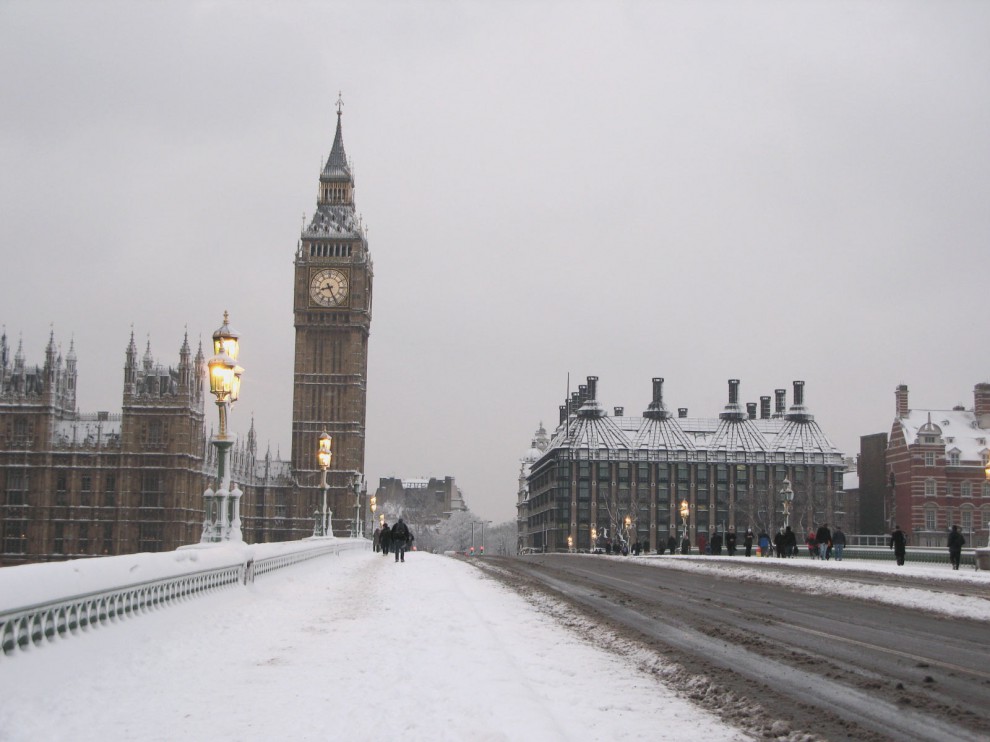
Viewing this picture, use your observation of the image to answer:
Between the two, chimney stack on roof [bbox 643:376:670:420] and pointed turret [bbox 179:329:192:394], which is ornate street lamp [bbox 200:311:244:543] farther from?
chimney stack on roof [bbox 643:376:670:420]

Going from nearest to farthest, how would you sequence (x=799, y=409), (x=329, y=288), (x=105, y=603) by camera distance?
(x=105, y=603) → (x=329, y=288) → (x=799, y=409)

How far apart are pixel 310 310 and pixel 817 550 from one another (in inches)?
3648

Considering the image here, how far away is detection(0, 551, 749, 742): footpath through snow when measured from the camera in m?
8.63

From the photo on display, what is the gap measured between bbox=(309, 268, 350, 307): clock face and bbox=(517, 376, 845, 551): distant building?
3439cm

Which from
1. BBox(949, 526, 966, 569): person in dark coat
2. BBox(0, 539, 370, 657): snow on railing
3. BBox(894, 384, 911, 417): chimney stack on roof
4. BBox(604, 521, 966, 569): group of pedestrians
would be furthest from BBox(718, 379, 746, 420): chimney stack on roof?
BBox(0, 539, 370, 657): snow on railing

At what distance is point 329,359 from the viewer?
132 m

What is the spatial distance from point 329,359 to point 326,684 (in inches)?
4825

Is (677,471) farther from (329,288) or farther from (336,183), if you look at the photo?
(336,183)

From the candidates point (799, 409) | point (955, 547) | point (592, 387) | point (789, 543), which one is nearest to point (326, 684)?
point (955, 547)

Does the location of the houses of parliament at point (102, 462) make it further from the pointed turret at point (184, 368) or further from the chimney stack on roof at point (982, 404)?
the chimney stack on roof at point (982, 404)

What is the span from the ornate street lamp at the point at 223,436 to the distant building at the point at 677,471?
11300cm

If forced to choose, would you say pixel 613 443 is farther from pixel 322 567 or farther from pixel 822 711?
pixel 822 711

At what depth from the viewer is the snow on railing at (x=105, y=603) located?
30.2 feet

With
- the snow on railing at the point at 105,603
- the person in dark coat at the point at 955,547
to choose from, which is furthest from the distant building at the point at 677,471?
the snow on railing at the point at 105,603
